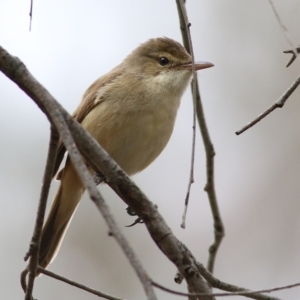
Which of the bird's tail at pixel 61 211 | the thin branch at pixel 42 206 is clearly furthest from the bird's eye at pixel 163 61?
the thin branch at pixel 42 206

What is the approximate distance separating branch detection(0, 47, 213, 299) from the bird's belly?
1.66 m

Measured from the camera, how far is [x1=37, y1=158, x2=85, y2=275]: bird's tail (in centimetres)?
455

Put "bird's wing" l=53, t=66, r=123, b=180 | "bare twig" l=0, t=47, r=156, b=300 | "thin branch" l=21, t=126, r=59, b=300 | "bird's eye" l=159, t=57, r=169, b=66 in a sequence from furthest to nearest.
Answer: "bird's eye" l=159, t=57, r=169, b=66 → "bird's wing" l=53, t=66, r=123, b=180 → "thin branch" l=21, t=126, r=59, b=300 → "bare twig" l=0, t=47, r=156, b=300

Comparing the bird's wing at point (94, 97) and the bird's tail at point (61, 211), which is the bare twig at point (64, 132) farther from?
the bird's tail at point (61, 211)

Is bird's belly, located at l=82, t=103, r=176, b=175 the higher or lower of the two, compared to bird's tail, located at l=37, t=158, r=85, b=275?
higher

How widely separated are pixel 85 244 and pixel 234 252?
1959 millimetres

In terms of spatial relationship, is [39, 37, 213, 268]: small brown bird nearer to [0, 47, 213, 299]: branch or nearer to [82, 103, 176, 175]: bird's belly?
[82, 103, 176, 175]: bird's belly

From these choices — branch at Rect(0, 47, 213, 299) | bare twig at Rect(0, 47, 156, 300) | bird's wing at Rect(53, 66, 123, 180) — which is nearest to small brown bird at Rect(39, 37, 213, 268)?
bird's wing at Rect(53, 66, 123, 180)

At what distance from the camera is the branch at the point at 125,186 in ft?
7.61

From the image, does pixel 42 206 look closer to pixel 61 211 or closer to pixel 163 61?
pixel 61 211

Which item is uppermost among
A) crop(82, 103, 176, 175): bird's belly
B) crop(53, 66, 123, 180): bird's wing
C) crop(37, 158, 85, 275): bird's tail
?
crop(53, 66, 123, 180): bird's wing

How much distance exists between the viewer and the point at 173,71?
4.67 meters

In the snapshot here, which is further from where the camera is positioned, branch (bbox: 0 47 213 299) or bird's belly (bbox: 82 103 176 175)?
bird's belly (bbox: 82 103 176 175)

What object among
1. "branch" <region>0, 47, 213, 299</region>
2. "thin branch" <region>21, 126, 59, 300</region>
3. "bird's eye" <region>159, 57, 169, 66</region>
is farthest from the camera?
"bird's eye" <region>159, 57, 169, 66</region>
